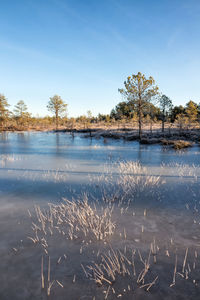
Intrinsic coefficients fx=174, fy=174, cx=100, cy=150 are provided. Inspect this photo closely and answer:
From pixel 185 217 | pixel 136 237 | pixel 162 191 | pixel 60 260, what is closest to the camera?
pixel 60 260

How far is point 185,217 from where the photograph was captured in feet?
17.8

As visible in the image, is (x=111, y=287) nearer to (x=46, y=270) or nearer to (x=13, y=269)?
(x=46, y=270)

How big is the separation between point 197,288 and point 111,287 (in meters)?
1.47

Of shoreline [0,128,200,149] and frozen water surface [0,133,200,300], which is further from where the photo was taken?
shoreline [0,128,200,149]

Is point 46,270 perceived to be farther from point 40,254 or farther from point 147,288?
point 147,288

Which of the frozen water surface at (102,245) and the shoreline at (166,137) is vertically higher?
the shoreline at (166,137)

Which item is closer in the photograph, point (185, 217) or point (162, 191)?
point (185, 217)

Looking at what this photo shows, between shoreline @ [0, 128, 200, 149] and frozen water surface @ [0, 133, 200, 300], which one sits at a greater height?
shoreline @ [0, 128, 200, 149]

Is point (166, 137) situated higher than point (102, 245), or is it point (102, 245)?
point (166, 137)

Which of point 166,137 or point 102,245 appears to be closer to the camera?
point 102,245

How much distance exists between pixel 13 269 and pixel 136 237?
2836mm

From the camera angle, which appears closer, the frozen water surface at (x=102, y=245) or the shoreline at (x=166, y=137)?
the frozen water surface at (x=102, y=245)

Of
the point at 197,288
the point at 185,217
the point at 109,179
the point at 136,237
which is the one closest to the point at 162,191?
the point at 185,217

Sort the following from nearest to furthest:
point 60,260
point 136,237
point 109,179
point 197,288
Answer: point 197,288 < point 60,260 < point 136,237 < point 109,179
